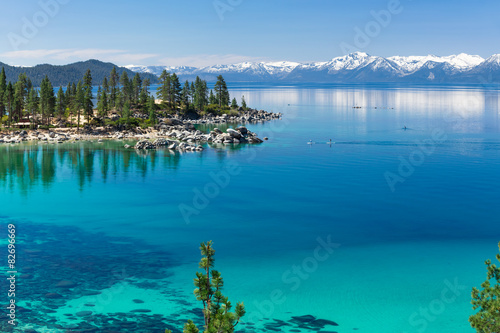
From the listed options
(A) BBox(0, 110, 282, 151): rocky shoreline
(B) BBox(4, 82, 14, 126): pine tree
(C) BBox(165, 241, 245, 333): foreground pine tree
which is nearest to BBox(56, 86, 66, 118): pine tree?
(A) BBox(0, 110, 282, 151): rocky shoreline

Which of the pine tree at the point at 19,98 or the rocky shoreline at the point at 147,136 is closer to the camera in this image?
the rocky shoreline at the point at 147,136

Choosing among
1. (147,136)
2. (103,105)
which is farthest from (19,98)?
(147,136)

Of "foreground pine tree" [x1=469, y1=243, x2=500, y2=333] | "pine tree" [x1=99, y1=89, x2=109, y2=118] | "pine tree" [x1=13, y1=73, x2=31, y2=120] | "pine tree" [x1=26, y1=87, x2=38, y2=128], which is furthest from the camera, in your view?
"pine tree" [x1=99, y1=89, x2=109, y2=118]

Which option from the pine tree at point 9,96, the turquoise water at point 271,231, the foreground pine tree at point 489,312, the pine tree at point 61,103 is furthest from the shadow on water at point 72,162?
the foreground pine tree at point 489,312

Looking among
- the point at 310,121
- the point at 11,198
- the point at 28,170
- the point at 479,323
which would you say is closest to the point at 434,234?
the point at 479,323

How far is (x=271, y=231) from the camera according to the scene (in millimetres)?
55438

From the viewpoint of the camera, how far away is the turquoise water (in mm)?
36562

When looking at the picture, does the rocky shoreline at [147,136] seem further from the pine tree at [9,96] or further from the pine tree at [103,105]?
the pine tree at [9,96]

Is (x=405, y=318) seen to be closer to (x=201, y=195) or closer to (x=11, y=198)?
(x=201, y=195)

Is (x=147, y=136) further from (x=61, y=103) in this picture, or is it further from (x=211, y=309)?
(x=211, y=309)

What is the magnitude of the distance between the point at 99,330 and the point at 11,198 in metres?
48.2

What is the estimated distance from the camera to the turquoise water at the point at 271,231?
3656 cm

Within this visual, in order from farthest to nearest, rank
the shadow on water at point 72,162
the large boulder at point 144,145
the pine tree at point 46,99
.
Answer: the pine tree at point 46,99 < the large boulder at point 144,145 < the shadow on water at point 72,162

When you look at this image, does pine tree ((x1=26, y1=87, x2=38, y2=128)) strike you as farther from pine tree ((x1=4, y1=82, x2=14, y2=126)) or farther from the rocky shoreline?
the rocky shoreline
